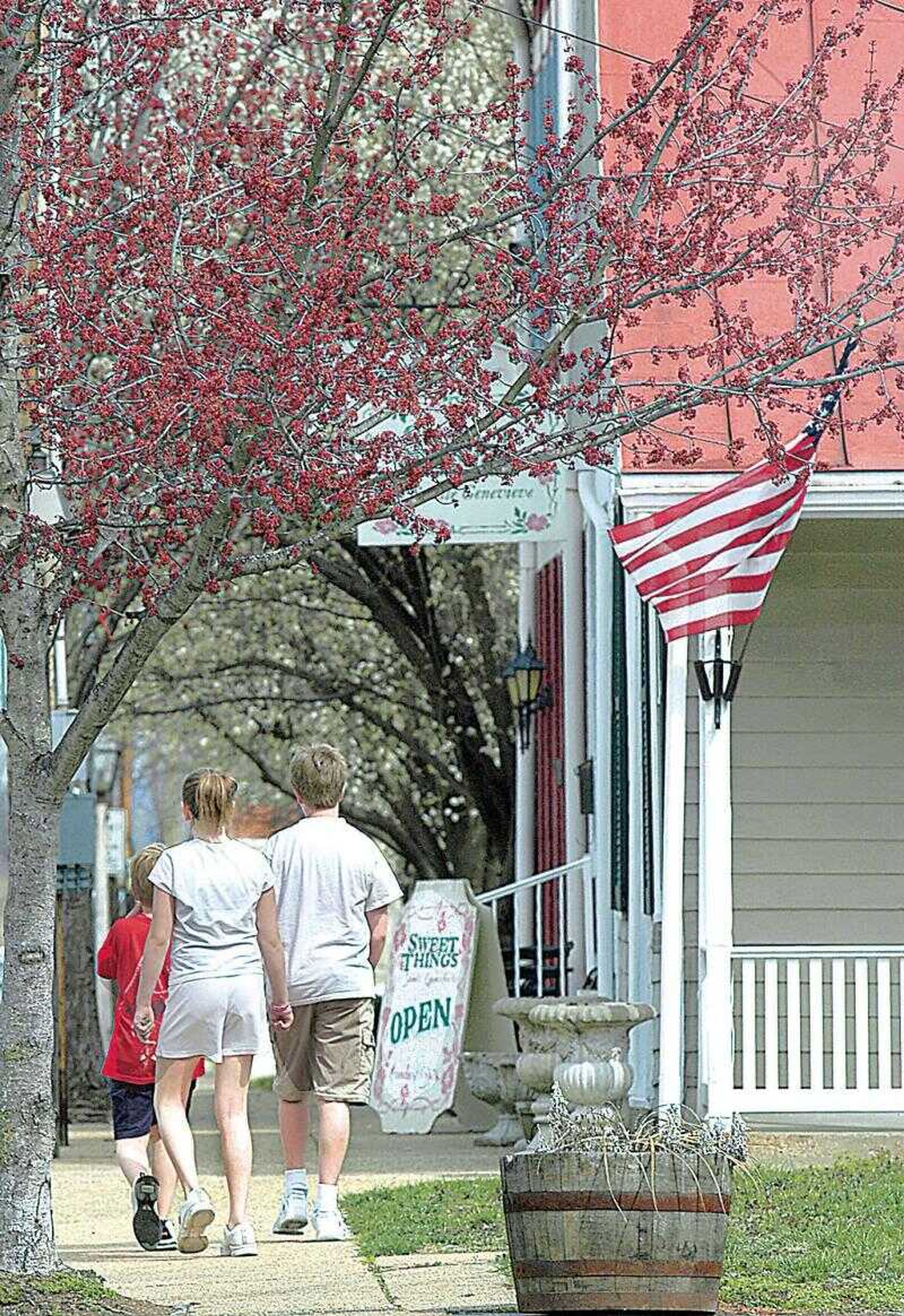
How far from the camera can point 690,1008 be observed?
1158cm

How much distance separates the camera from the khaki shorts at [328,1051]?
830cm

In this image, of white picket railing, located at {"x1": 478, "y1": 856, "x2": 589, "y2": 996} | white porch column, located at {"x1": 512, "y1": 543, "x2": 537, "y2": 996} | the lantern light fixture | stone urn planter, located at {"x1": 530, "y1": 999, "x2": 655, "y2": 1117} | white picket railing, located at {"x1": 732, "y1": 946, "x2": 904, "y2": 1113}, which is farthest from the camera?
white porch column, located at {"x1": 512, "y1": 543, "x2": 537, "y2": 996}

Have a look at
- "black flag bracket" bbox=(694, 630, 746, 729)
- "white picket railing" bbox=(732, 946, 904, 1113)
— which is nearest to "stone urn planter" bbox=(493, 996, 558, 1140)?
"white picket railing" bbox=(732, 946, 904, 1113)

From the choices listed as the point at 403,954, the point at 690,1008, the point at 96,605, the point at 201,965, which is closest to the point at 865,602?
the point at 690,1008

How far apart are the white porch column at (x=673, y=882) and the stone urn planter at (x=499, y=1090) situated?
2060 mm

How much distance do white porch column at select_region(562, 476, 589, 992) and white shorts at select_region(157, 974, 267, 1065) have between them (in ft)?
23.0

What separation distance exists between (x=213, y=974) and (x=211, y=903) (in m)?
0.25

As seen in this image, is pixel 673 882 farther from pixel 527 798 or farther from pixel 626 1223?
pixel 527 798

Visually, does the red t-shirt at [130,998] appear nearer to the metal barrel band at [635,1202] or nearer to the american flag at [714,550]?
the metal barrel band at [635,1202]

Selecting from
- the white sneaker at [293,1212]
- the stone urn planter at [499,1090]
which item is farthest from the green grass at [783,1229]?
the stone urn planter at [499,1090]

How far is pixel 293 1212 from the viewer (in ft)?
27.5

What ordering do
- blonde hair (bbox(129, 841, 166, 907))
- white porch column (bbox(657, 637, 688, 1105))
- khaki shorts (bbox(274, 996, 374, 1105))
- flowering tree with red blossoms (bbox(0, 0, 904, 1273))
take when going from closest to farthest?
flowering tree with red blossoms (bbox(0, 0, 904, 1273)), khaki shorts (bbox(274, 996, 374, 1105)), blonde hair (bbox(129, 841, 166, 907)), white porch column (bbox(657, 637, 688, 1105))

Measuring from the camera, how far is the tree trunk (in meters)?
6.70

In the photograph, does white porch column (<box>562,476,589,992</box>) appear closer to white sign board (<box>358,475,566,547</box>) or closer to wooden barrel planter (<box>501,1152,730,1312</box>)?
white sign board (<box>358,475,566,547</box>)
